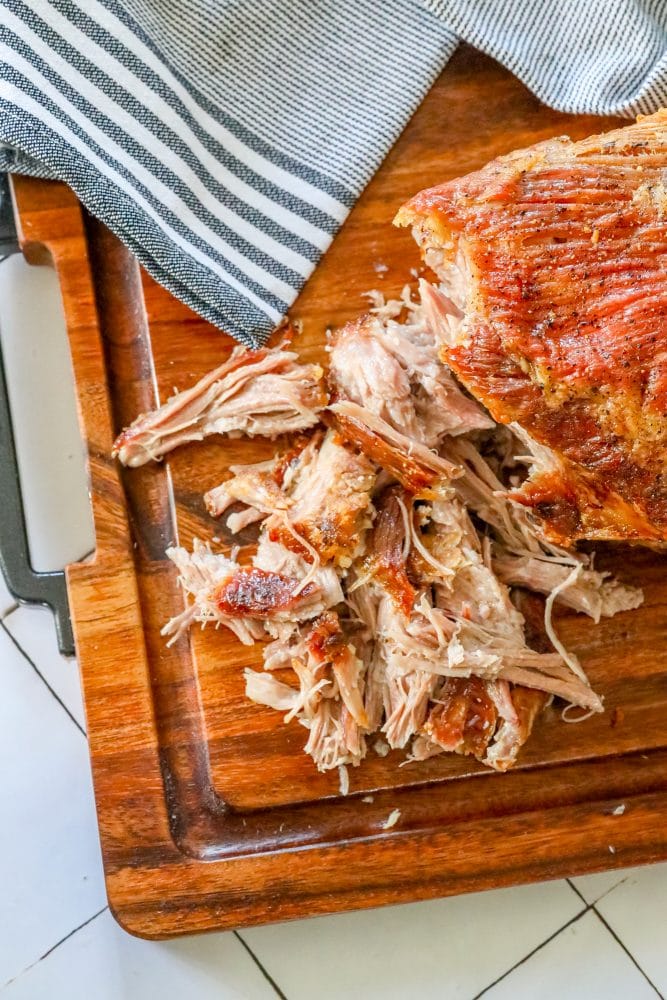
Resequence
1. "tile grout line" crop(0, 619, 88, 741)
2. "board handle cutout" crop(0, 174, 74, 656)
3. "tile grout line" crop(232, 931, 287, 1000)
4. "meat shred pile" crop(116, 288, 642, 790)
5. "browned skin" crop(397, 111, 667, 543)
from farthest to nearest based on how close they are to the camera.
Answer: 1. "tile grout line" crop(0, 619, 88, 741)
2. "tile grout line" crop(232, 931, 287, 1000)
3. "board handle cutout" crop(0, 174, 74, 656)
4. "meat shred pile" crop(116, 288, 642, 790)
5. "browned skin" crop(397, 111, 667, 543)

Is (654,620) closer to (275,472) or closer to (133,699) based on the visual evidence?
(275,472)

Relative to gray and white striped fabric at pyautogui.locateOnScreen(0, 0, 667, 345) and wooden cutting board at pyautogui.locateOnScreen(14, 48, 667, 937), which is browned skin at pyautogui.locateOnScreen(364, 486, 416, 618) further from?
gray and white striped fabric at pyautogui.locateOnScreen(0, 0, 667, 345)

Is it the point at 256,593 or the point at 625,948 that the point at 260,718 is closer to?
the point at 256,593

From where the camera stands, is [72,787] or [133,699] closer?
[133,699]

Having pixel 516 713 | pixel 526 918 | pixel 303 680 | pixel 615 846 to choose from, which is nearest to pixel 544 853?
pixel 615 846

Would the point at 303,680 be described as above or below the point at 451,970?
above

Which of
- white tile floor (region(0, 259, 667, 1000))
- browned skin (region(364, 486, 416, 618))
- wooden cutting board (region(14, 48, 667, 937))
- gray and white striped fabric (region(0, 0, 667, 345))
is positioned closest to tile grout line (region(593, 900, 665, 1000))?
white tile floor (region(0, 259, 667, 1000))
